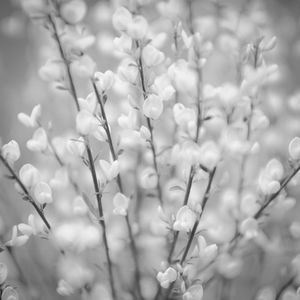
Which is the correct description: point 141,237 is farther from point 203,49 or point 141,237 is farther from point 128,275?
point 203,49

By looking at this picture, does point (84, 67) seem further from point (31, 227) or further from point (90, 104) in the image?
point (31, 227)

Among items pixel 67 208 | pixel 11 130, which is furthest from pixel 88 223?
pixel 11 130

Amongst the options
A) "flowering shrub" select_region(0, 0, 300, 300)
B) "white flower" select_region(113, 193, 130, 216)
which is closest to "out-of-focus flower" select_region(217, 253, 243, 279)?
"flowering shrub" select_region(0, 0, 300, 300)

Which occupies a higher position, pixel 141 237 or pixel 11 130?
pixel 11 130

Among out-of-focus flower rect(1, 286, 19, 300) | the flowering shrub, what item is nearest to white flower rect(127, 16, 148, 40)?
the flowering shrub

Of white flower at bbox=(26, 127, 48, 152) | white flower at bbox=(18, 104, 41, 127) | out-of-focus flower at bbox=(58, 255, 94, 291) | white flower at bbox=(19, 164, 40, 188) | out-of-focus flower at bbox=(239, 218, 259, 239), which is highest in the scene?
white flower at bbox=(18, 104, 41, 127)

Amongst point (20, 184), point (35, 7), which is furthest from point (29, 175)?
point (35, 7)

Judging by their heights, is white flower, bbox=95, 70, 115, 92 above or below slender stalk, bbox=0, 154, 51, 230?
above

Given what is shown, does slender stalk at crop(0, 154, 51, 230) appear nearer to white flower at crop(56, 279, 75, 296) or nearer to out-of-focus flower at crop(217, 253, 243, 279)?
white flower at crop(56, 279, 75, 296)
